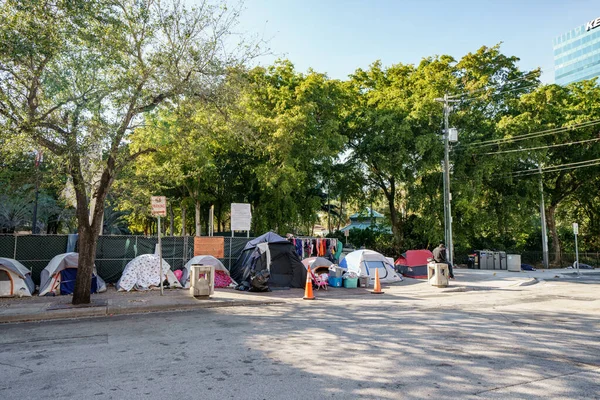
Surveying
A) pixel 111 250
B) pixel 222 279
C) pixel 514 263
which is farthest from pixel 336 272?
pixel 514 263

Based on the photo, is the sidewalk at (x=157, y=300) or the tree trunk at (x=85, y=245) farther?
the tree trunk at (x=85, y=245)

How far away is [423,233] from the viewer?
1125 inches

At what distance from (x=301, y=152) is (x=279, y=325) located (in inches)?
→ 642

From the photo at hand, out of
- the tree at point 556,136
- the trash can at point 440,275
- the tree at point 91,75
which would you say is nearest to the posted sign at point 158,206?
the tree at point 91,75

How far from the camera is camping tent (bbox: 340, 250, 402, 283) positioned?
17.3 metres

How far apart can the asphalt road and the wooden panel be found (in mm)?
5956

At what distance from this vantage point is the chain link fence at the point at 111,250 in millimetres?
13820

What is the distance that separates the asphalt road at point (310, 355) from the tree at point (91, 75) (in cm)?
437

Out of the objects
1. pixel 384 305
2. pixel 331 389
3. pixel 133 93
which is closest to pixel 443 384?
→ pixel 331 389

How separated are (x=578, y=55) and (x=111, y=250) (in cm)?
12804

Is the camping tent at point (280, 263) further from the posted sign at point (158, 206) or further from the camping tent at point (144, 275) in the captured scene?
the posted sign at point (158, 206)

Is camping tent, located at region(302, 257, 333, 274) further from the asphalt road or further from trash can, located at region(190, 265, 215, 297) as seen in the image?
the asphalt road

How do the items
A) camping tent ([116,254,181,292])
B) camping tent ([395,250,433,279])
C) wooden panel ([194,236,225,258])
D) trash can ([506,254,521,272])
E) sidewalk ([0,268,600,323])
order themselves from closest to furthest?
sidewalk ([0,268,600,323]) < camping tent ([116,254,181,292]) < wooden panel ([194,236,225,258]) < camping tent ([395,250,433,279]) < trash can ([506,254,521,272])

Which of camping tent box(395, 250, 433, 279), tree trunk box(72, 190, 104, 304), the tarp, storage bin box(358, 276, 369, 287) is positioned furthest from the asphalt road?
camping tent box(395, 250, 433, 279)
